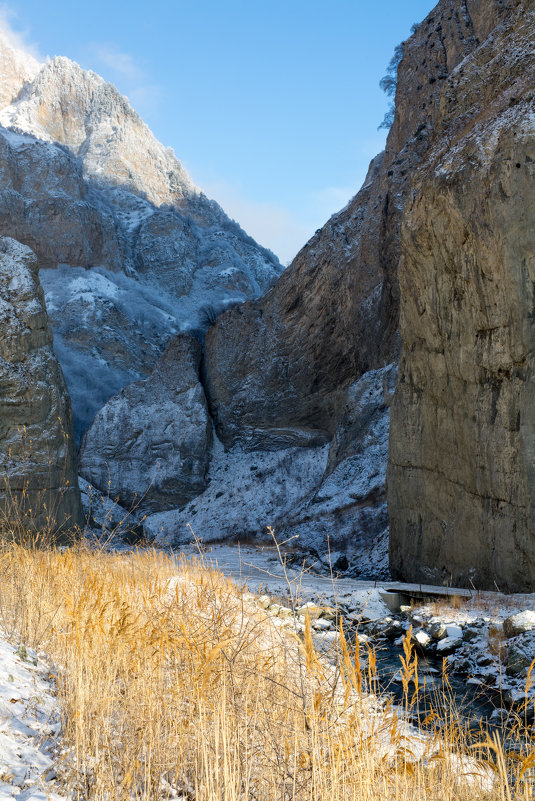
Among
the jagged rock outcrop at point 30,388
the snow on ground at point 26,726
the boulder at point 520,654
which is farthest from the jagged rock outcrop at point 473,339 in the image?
the jagged rock outcrop at point 30,388

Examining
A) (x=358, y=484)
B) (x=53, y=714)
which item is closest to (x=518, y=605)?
(x=53, y=714)

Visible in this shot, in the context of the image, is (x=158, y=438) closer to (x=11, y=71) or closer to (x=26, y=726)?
(x=26, y=726)

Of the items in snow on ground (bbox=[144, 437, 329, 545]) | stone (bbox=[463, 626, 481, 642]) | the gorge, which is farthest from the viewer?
snow on ground (bbox=[144, 437, 329, 545])

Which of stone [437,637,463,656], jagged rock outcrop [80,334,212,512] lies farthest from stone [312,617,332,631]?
jagged rock outcrop [80,334,212,512]

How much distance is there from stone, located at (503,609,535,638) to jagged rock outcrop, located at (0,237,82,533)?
16341mm

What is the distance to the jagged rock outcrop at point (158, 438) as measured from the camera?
32688 millimetres

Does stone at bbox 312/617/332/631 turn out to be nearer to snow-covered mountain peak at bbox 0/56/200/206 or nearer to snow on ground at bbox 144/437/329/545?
snow on ground at bbox 144/437/329/545

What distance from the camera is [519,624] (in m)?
7.52

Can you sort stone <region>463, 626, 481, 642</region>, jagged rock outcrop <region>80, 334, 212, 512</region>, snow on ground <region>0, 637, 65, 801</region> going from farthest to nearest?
jagged rock outcrop <region>80, 334, 212, 512</region>, stone <region>463, 626, 481, 642</region>, snow on ground <region>0, 637, 65, 801</region>

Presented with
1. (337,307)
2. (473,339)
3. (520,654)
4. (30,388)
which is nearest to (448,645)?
(520,654)

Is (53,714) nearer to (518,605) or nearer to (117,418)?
(518,605)

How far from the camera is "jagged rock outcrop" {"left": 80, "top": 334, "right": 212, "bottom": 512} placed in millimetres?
32688

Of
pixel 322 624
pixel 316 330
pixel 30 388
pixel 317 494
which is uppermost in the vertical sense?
pixel 316 330

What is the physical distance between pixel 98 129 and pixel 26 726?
75215 millimetres
